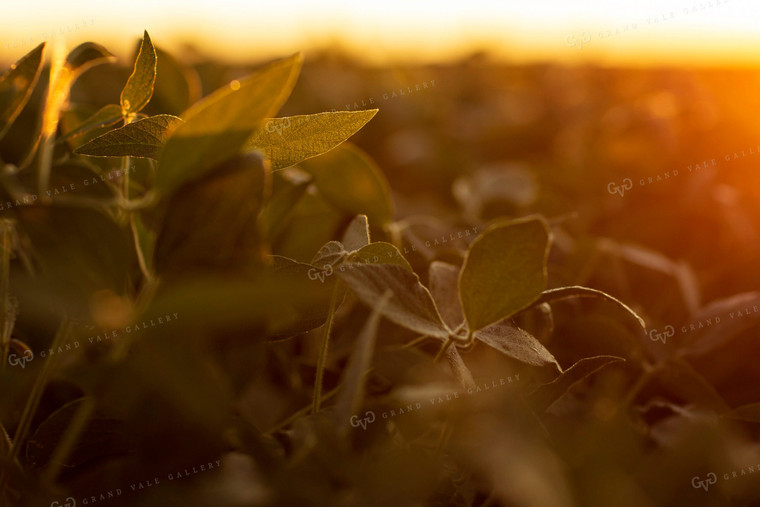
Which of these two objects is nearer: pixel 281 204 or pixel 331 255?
pixel 331 255

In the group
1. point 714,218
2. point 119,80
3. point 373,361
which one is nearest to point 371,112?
point 373,361

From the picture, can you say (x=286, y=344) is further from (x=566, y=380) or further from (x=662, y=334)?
(x=662, y=334)

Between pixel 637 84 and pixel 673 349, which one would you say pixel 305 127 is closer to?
pixel 673 349

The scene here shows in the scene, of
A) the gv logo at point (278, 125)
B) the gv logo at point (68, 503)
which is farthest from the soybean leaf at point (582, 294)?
the gv logo at point (68, 503)

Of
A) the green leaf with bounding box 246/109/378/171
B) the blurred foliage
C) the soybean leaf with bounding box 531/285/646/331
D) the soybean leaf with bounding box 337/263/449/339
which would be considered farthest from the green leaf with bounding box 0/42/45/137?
the soybean leaf with bounding box 531/285/646/331

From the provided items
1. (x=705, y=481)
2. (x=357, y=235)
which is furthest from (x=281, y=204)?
(x=705, y=481)

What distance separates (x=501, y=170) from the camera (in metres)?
1.61

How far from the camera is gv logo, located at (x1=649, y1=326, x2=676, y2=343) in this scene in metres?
0.69

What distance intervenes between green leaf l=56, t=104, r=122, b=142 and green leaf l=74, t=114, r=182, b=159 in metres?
0.05

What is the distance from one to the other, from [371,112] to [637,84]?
2873mm

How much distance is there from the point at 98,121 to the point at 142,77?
0.09 m

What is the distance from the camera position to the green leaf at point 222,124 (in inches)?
14.0

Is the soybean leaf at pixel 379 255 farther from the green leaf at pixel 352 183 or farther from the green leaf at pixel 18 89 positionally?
the green leaf at pixel 18 89

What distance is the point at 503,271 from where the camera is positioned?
415 mm
